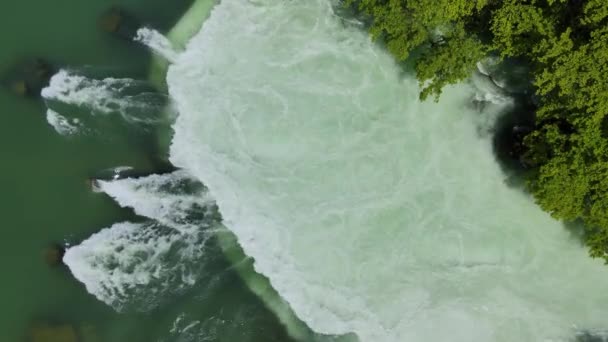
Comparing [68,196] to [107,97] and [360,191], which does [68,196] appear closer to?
[107,97]

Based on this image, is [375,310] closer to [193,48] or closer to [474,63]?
[474,63]

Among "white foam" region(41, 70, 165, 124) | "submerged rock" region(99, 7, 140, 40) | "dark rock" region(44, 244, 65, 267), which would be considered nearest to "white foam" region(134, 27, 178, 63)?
"submerged rock" region(99, 7, 140, 40)

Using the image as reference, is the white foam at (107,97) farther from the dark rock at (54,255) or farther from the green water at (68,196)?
the dark rock at (54,255)

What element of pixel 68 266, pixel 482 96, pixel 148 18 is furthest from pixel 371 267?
pixel 148 18

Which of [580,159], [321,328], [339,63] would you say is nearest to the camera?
[580,159]

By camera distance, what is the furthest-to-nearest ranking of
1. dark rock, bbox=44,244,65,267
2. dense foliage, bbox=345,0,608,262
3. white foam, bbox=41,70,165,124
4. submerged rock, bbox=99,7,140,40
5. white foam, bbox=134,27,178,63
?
submerged rock, bbox=99,7,140,40 < white foam, bbox=134,27,178,63 < white foam, bbox=41,70,165,124 < dark rock, bbox=44,244,65,267 < dense foliage, bbox=345,0,608,262

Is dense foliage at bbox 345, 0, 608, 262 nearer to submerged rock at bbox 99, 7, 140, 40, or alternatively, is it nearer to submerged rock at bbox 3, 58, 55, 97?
submerged rock at bbox 99, 7, 140, 40

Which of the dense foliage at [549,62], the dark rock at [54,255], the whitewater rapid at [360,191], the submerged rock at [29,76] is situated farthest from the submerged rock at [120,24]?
the dense foliage at [549,62]
